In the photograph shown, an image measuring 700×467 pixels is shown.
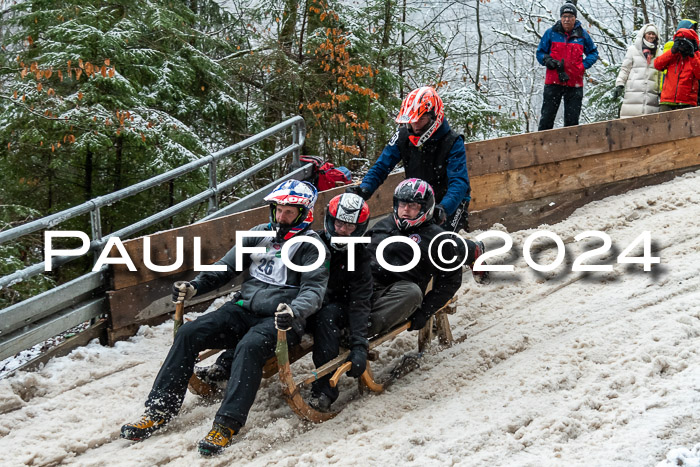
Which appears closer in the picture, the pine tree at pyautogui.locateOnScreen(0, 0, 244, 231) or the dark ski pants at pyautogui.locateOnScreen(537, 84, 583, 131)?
the pine tree at pyautogui.locateOnScreen(0, 0, 244, 231)

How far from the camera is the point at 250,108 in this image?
37.2 ft

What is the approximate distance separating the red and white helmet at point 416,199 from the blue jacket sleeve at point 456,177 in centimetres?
29

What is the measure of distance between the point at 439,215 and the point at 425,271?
0.47 metres

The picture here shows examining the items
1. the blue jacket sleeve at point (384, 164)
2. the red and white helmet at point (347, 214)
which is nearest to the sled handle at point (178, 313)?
the red and white helmet at point (347, 214)

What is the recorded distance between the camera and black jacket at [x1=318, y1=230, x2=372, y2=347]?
4.90 m

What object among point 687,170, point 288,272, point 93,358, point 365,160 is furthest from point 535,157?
point 93,358

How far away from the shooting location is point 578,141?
945cm

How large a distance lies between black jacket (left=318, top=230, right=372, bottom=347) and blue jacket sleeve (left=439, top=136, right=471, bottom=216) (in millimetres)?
1045

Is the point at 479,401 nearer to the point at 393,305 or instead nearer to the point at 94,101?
the point at 393,305

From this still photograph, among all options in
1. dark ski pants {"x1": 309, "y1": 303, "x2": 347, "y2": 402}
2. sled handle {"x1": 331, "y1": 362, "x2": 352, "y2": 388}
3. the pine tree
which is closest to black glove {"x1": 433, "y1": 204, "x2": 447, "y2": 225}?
dark ski pants {"x1": 309, "y1": 303, "x2": 347, "y2": 402}

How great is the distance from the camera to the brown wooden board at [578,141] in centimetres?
891

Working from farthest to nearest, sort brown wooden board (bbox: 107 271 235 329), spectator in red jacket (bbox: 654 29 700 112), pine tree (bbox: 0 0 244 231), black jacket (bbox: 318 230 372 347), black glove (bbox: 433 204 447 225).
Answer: spectator in red jacket (bbox: 654 29 700 112) → pine tree (bbox: 0 0 244 231) → brown wooden board (bbox: 107 271 235 329) → black glove (bbox: 433 204 447 225) → black jacket (bbox: 318 230 372 347)

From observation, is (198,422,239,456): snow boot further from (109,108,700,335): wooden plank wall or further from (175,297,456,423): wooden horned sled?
(109,108,700,335): wooden plank wall

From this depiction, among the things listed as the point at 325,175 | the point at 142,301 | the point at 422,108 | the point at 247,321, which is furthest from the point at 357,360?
the point at 325,175
